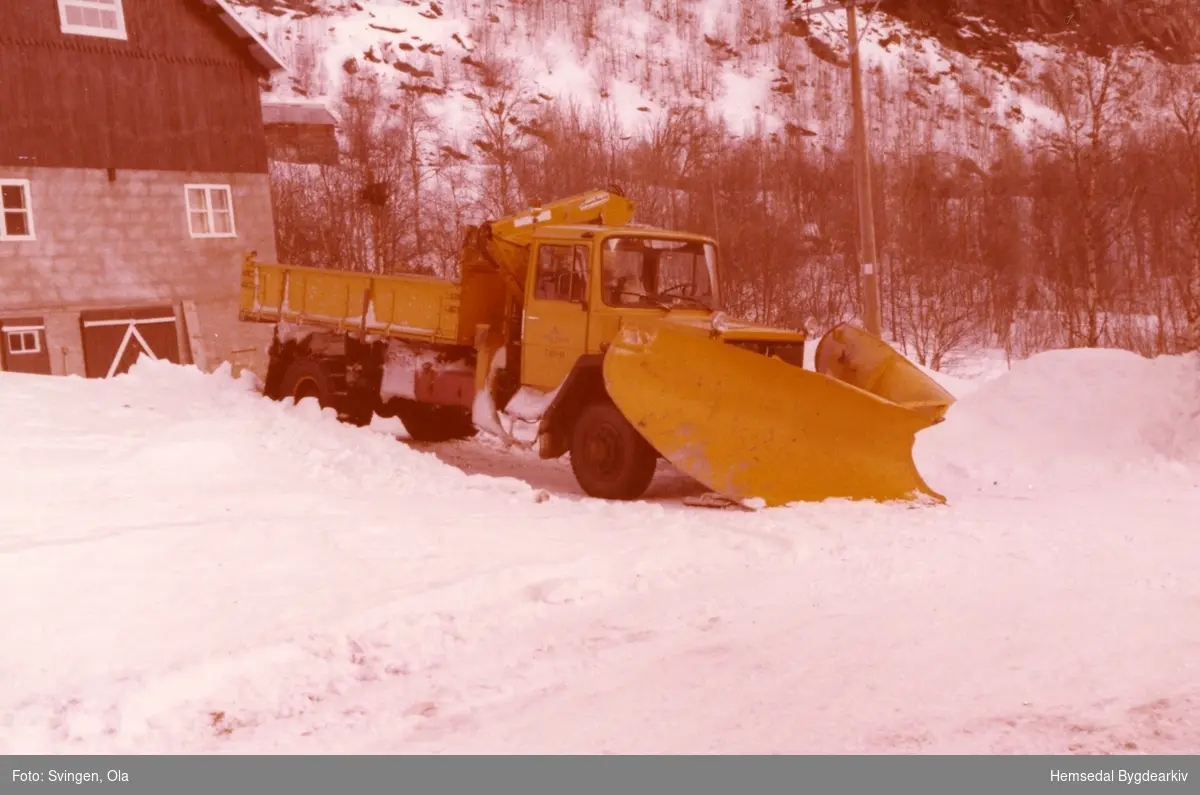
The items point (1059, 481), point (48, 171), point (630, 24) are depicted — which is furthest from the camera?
point (630, 24)

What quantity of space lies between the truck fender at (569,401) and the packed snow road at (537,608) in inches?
28.2

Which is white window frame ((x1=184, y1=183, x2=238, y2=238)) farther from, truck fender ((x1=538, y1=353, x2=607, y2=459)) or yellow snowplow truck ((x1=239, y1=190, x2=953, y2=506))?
truck fender ((x1=538, y1=353, x2=607, y2=459))

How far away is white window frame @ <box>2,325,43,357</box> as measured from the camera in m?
22.7

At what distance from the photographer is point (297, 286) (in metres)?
14.4

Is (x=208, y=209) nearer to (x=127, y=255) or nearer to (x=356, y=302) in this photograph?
(x=127, y=255)

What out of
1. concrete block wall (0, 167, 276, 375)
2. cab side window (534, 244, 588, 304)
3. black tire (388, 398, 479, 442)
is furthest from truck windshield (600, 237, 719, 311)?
concrete block wall (0, 167, 276, 375)

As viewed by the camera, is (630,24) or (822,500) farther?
(630,24)

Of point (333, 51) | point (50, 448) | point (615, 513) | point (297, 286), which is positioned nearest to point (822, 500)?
point (615, 513)

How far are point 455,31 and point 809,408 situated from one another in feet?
341

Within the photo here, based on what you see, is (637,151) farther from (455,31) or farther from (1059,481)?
(455,31)

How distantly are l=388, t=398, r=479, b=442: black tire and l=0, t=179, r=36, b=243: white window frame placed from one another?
489 inches

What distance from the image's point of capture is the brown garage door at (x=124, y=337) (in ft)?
78.1

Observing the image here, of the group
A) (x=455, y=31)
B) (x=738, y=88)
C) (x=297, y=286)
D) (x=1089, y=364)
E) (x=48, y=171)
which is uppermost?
(x=455, y=31)

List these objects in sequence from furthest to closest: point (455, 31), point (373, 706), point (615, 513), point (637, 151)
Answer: point (455, 31), point (637, 151), point (615, 513), point (373, 706)
